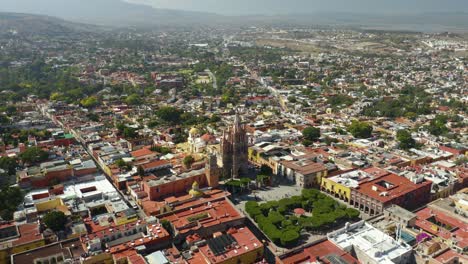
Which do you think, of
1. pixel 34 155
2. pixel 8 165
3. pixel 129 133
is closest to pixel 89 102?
pixel 129 133

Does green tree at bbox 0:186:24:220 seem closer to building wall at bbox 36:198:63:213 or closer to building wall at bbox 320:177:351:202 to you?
building wall at bbox 36:198:63:213

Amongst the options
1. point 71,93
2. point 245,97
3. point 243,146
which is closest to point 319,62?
point 245,97

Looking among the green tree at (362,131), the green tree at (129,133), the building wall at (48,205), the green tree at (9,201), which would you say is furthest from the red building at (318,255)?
the green tree at (129,133)

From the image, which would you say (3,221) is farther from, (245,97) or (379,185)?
(245,97)

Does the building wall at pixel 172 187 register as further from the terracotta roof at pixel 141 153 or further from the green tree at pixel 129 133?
the green tree at pixel 129 133

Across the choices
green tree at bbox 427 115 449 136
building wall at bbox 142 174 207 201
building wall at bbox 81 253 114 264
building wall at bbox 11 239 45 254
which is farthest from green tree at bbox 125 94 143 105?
building wall at bbox 81 253 114 264

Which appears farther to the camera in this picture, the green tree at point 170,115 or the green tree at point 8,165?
the green tree at point 170,115
